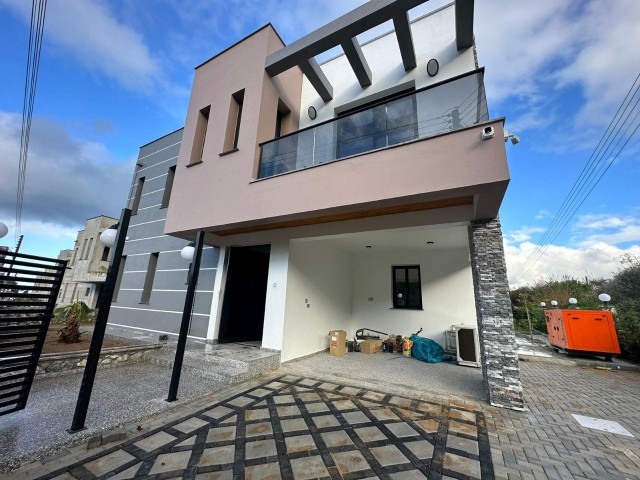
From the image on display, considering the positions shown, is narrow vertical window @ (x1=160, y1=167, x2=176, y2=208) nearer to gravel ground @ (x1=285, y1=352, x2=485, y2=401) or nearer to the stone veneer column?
gravel ground @ (x1=285, y1=352, x2=485, y2=401)

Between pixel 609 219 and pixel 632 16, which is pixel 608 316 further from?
pixel 609 219

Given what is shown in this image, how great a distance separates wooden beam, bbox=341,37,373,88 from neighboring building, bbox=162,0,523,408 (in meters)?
0.03

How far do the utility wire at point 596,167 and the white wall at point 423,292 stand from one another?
19.7 feet

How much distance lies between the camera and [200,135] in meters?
6.25

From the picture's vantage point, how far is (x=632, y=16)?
15.3ft

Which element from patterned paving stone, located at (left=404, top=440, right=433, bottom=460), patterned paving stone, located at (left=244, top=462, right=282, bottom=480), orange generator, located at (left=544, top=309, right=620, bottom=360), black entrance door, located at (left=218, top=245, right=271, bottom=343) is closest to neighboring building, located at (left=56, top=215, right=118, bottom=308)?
black entrance door, located at (left=218, top=245, right=271, bottom=343)

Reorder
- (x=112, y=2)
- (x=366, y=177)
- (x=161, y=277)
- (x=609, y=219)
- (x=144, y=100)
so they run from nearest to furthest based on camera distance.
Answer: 1. (x=366, y=177)
2. (x=112, y=2)
3. (x=161, y=277)
4. (x=144, y=100)
5. (x=609, y=219)

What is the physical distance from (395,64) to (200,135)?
16.7ft

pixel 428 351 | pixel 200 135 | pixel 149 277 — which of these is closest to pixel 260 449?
pixel 428 351

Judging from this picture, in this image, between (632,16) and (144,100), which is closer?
(632,16)

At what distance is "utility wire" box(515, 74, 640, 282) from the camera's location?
6912 mm

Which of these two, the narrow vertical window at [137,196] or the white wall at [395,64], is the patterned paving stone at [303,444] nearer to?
the white wall at [395,64]

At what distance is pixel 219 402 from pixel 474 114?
5.30 m

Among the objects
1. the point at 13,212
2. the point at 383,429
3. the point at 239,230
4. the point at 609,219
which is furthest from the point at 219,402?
the point at 609,219
